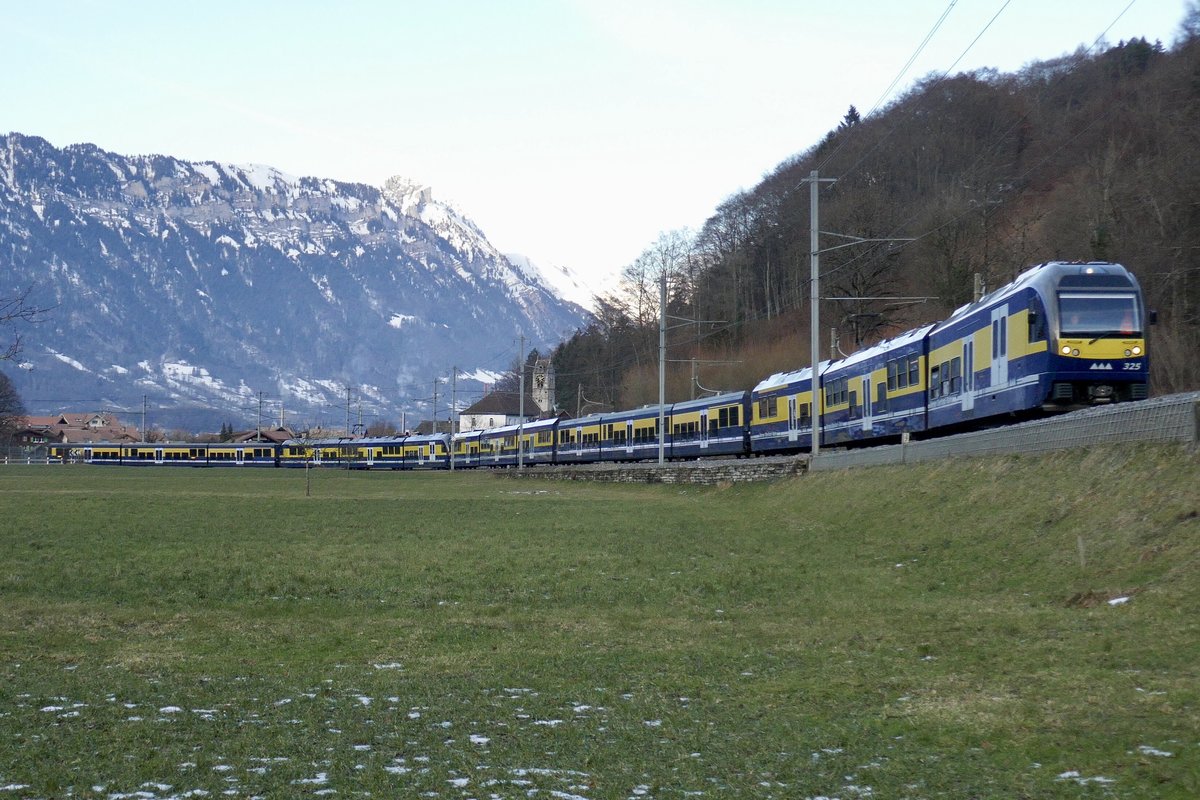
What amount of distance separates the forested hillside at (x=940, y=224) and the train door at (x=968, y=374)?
166 inches

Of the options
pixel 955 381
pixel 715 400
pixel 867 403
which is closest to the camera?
pixel 955 381

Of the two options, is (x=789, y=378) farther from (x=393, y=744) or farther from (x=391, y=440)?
(x=391, y=440)

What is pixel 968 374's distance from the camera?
3241 cm

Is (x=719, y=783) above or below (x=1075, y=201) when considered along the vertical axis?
below

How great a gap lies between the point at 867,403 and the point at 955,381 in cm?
934

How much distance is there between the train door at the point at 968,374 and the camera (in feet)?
105

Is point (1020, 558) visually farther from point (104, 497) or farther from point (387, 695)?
point (104, 497)

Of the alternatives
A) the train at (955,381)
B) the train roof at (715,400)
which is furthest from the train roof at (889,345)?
the train roof at (715,400)

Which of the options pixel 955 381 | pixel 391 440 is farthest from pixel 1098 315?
pixel 391 440

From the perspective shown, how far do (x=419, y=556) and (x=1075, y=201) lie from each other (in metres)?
49.2

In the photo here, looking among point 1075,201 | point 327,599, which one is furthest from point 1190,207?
point 327,599

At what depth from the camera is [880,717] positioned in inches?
384

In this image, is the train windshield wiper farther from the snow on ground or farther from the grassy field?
the snow on ground

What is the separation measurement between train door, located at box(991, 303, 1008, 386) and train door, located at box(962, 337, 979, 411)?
1641 millimetres
